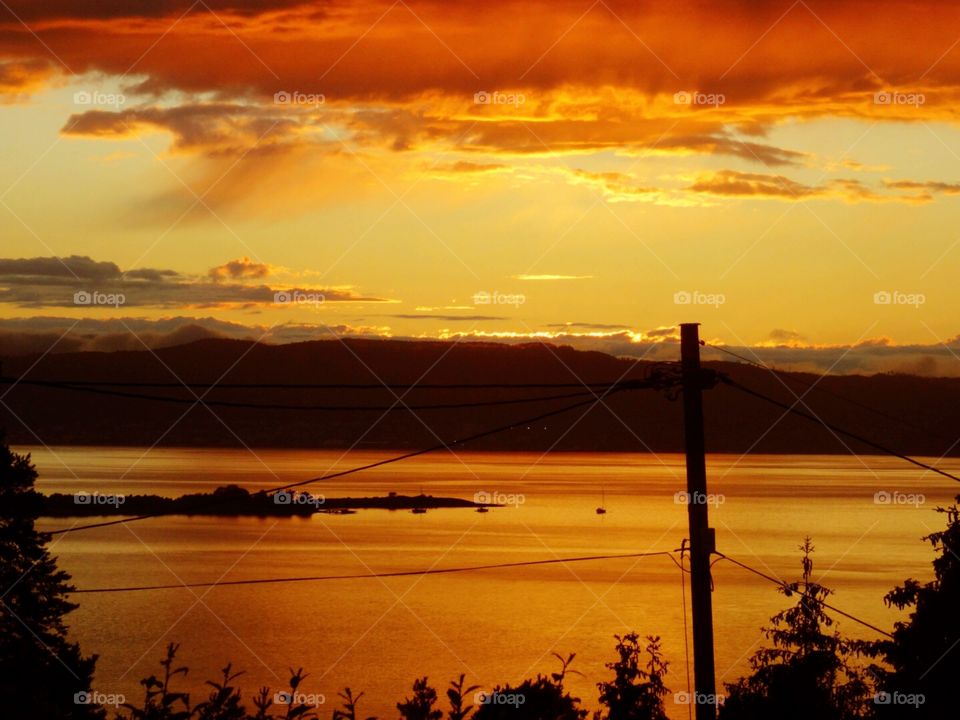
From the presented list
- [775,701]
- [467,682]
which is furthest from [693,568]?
[467,682]

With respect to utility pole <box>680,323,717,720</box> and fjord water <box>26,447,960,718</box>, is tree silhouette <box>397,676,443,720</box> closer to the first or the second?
utility pole <box>680,323,717,720</box>

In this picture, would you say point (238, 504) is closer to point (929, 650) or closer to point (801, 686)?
point (929, 650)

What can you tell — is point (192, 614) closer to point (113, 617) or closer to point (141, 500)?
point (113, 617)

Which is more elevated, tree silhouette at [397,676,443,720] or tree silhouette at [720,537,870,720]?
tree silhouette at [720,537,870,720]

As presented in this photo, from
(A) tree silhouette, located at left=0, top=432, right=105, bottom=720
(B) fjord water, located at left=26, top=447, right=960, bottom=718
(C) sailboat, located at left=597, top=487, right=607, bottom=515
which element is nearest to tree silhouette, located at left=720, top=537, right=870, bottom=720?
(B) fjord water, located at left=26, top=447, right=960, bottom=718

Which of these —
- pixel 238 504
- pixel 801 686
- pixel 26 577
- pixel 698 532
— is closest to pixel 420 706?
pixel 698 532

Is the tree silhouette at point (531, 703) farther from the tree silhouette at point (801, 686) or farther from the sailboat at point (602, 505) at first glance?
the sailboat at point (602, 505)
